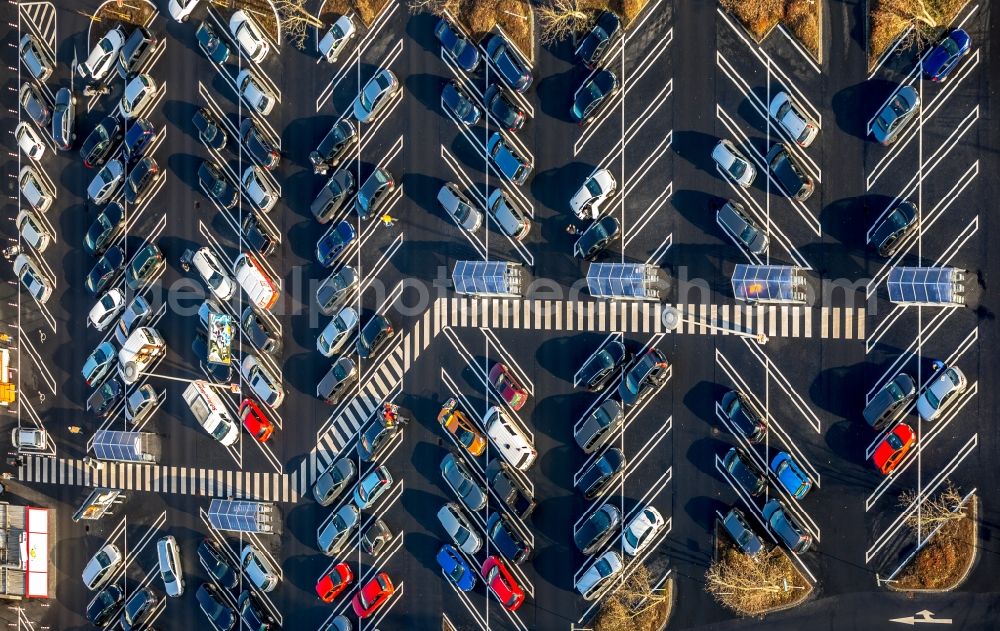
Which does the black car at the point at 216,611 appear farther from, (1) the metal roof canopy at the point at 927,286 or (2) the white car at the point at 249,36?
(1) the metal roof canopy at the point at 927,286

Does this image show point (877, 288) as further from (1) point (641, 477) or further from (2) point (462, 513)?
(2) point (462, 513)

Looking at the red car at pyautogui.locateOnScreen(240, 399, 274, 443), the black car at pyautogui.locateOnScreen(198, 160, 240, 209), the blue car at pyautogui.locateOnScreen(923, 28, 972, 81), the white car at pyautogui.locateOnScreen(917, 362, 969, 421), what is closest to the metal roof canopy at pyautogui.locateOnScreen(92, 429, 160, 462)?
the red car at pyautogui.locateOnScreen(240, 399, 274, 443)

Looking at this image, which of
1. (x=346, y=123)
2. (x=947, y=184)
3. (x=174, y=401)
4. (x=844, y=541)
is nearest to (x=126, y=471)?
(x=174, y=401)

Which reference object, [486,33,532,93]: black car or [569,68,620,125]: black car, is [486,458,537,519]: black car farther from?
[486,33,532,93]: black car

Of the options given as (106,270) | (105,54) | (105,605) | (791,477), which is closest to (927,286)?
(791,477)

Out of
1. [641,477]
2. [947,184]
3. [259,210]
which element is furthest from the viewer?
[259,210]

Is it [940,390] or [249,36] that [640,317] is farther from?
[249,36]
